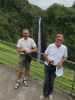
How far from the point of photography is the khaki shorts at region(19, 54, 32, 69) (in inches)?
350

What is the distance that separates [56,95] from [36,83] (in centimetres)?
94

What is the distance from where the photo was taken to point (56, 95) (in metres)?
8.64

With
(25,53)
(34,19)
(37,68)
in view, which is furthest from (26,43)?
(34,19)

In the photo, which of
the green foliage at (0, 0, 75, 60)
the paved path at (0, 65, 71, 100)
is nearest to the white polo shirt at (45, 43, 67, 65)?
the paved path at (0, 65, 71, 100)

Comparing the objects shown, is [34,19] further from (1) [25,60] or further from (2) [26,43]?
(2) [26,43]

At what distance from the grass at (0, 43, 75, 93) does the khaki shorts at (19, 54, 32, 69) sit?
0.85m

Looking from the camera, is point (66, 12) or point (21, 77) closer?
point (21, 77)

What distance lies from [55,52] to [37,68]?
8.63ft

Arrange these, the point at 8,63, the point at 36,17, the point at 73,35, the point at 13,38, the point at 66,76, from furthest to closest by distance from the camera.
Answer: the point at 36,17
the point at 73,35
the point at 13,38
the point at 8,63
the point at 66,76

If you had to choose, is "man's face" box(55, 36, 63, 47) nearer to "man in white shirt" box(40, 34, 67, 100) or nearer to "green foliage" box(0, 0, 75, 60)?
"man in white shirt" box(40, 34, 67, 100)

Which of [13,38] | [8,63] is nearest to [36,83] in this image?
[8,63]

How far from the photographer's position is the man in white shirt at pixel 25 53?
28.6 feet

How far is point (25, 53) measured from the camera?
28.9 ft

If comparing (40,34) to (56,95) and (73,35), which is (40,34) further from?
(56,95)
